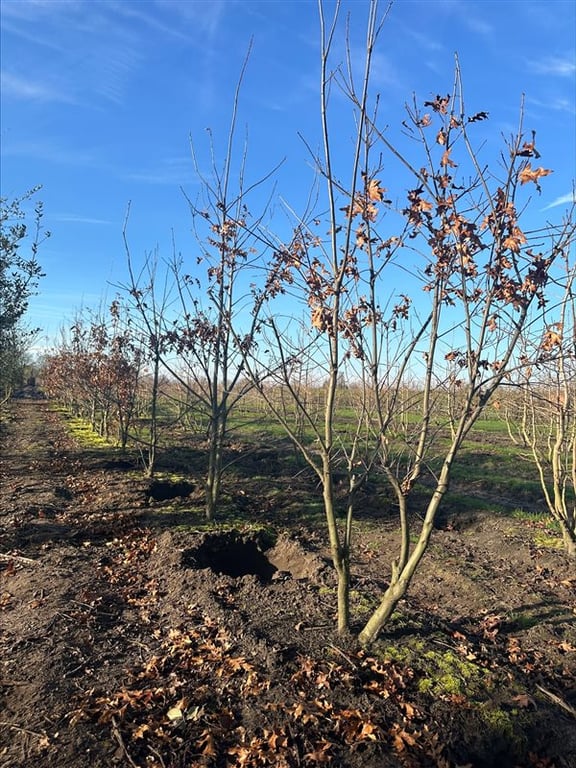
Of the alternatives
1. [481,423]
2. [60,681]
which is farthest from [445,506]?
[481,423]

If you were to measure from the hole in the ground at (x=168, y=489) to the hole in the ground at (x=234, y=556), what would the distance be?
3071 mm

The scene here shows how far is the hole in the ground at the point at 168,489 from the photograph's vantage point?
31.5 ft

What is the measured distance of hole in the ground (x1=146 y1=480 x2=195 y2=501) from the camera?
9.60 m

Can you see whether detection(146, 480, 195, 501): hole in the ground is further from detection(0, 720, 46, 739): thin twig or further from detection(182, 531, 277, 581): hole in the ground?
detection(0, 720, 46, 739): thin twig

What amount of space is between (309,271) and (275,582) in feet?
10.7

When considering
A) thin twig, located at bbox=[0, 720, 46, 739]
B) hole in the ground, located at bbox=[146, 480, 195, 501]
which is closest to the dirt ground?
thin twig, located at bbox=[0, 720, 46, 739]

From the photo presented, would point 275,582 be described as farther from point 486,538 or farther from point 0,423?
point 0,423

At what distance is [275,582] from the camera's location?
5.34 m

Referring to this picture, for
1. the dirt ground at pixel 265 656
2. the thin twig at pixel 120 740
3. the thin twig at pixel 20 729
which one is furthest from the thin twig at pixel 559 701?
the thin twig at pixel 20 729

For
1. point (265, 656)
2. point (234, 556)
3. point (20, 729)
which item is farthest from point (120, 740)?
point (234, 556)

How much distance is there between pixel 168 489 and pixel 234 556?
3.58 metres

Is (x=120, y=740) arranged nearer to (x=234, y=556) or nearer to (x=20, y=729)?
(x=20, y=729)

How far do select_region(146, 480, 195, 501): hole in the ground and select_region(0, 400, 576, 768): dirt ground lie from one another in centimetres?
250

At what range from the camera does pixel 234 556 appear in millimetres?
6602
